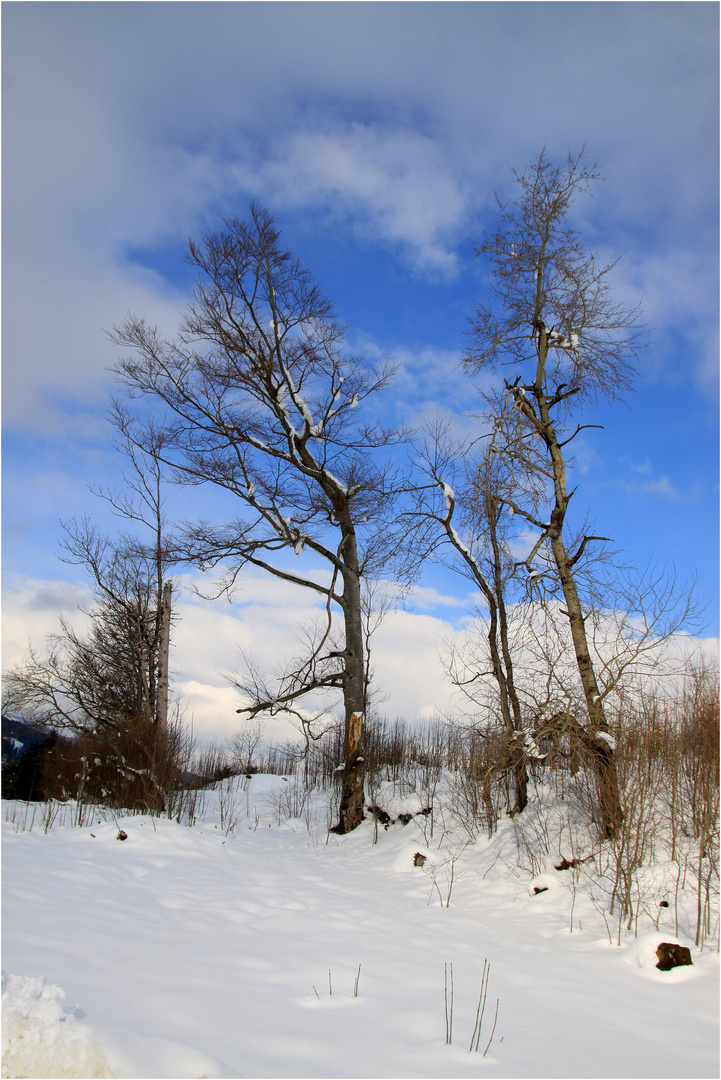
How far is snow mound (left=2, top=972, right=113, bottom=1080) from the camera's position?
2541mm

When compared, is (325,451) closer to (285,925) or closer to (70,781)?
(285,925)

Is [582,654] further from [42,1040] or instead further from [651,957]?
[42,1040]

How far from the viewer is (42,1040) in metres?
2.58

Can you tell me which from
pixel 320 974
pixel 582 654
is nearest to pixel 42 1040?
pixel 320 974

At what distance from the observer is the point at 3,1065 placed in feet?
8.29

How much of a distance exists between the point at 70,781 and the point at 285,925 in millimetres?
14081

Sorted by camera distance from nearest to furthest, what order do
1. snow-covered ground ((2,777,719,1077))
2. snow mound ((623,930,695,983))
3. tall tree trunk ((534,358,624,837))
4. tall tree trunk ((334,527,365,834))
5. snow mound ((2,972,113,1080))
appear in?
snow mound ((2,972,113,1080)) < snow-covered ground ((2,777,719,1077)) < snow mound ((623,930,695,983)) < tall tree trunk ((534,358,624,837)) < tall tree trunk ((334,527,365,834))

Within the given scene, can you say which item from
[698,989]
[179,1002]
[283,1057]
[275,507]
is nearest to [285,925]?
[179,1002]

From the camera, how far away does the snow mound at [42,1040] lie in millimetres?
2541

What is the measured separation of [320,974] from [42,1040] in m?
2.98

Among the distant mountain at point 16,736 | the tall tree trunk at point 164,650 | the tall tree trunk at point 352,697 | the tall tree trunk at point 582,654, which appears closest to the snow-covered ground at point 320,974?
the tall tree trunk at point 582,654

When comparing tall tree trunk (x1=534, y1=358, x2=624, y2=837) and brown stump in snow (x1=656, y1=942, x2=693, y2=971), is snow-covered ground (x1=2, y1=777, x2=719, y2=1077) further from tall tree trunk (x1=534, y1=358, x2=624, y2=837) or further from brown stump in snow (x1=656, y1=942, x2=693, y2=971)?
tall tree trunk (x1=534, y1=358, x2=624, y2=837)

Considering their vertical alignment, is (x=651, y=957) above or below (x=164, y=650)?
below

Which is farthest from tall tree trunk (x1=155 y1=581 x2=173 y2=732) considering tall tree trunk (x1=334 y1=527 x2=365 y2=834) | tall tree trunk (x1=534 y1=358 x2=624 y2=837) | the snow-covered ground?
tall tree trunk (x1=534 y1=358 x2=624 y2=837)
